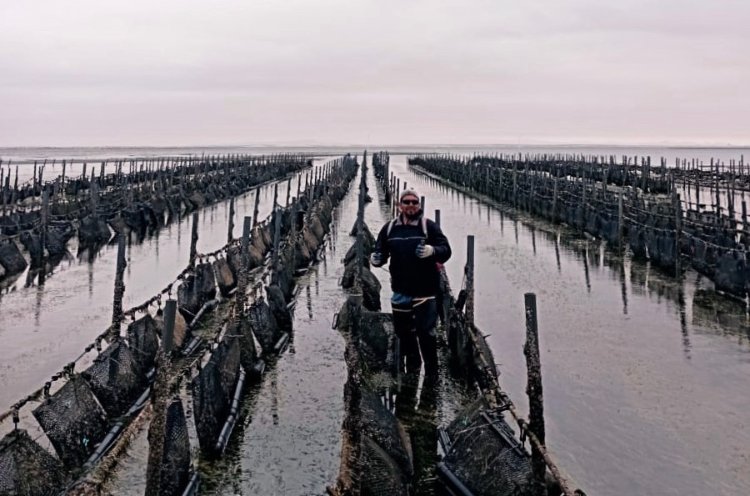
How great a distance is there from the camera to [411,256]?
668cm

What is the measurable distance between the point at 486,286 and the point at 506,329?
10.9 feet

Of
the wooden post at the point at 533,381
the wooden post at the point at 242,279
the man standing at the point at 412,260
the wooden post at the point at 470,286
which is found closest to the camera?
the wooden post at the point at 533,381

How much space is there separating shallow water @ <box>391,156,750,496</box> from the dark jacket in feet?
5.92

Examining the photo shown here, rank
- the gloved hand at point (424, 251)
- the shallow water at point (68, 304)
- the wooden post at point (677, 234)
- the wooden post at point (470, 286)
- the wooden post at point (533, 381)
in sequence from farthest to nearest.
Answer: the wooden post at point (677, 234) < the shallow water at point (68, 304) < the wooden post at point (470, 286) < the gloved hand at point (424, 251) < the wooden post at point (533, 381)

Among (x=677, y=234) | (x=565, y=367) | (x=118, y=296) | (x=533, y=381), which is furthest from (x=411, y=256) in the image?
(x=677, y=234)

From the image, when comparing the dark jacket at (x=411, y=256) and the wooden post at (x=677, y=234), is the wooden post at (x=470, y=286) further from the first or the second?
the wooden post at (x=677, y=234)

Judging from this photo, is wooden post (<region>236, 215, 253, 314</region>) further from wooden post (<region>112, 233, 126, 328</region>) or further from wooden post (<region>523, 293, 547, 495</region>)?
wooden post (<region>523, 293, 547, 495</region>)

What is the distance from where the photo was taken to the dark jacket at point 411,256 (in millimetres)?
6672

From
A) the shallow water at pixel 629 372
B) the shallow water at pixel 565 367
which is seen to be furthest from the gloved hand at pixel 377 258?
the shallow water at pixel 629 372

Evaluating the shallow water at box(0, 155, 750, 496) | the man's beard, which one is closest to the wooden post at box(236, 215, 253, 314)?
the shallow water at box(0, 155, 750, 496)

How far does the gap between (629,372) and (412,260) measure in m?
3.45

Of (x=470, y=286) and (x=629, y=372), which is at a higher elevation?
(x=470, y=286)

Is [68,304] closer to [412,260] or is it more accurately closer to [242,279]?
[242,279]

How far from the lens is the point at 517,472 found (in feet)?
15.4
